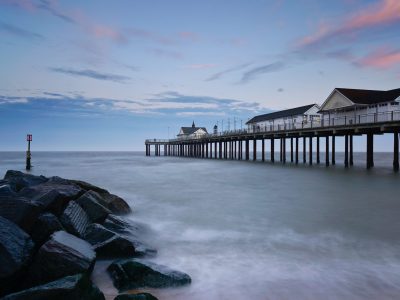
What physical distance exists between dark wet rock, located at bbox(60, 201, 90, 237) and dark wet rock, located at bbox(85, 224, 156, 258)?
232mm

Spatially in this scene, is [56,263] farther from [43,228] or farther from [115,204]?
[115,204]

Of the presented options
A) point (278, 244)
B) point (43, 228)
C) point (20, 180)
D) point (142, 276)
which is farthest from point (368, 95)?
point (43, 228)

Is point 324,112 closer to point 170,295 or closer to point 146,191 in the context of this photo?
point 146,191

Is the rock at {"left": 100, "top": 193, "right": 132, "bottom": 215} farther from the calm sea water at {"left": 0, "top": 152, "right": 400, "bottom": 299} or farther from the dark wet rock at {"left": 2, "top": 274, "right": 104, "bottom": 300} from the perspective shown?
the dark wet rock at {"left": 2, "top": 274, "right": 104, "bottom": 300}

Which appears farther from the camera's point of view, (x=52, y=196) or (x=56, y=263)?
(x=52, y=196)

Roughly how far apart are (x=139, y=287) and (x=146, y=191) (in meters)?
14.1

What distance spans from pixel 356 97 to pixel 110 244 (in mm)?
33246

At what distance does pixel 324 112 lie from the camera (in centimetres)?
3934

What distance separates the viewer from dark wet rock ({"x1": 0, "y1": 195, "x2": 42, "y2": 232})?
6.02 m

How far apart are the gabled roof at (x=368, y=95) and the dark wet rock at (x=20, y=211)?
3193 cm

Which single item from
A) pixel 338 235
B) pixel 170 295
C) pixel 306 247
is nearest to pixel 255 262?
pixel 306 247

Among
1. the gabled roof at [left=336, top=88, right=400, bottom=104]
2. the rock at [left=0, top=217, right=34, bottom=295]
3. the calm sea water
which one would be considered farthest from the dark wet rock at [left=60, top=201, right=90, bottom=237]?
the gabled roof at [left=336, top=88, right=400, bottom=104]

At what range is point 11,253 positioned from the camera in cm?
471

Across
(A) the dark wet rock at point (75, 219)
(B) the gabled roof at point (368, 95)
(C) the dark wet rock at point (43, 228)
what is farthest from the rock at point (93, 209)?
(B) the gabled roof at point (368, 95)
